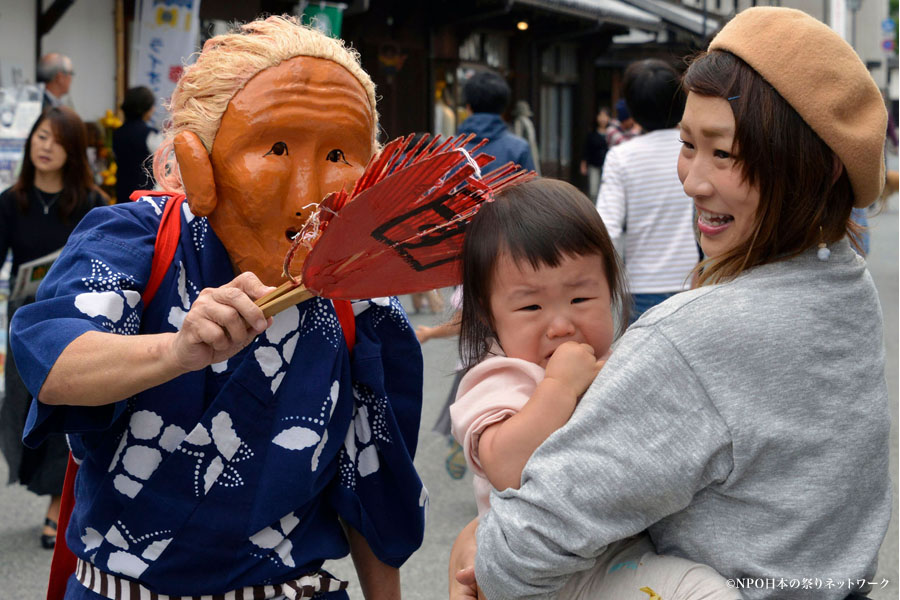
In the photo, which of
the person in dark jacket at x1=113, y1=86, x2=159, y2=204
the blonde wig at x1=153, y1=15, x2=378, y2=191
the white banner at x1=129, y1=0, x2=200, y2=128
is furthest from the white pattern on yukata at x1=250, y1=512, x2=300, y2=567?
the white banner at x1=129, y1=0, x2=200, y2=128

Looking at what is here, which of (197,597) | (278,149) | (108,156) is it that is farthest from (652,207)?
(108,156)

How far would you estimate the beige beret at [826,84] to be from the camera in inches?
52.7

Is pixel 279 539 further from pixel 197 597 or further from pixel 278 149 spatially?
pixel 278 149

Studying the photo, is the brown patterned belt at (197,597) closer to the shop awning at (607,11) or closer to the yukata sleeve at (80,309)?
the yukata sleeve at (80,309)

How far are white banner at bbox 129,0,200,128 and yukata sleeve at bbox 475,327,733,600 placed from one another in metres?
7.51

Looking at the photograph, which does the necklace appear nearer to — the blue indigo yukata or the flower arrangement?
the blue indigo yukata

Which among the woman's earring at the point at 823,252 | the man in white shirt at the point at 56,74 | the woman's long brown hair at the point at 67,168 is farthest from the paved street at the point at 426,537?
the man in white shirt at the point at 56,74

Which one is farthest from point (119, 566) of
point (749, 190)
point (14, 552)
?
point (14, 552)

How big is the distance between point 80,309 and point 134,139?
625 centimetres

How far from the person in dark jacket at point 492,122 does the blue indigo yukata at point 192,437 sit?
363cm

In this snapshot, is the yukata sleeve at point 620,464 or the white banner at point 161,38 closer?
the yukata sleeve at point 620,464

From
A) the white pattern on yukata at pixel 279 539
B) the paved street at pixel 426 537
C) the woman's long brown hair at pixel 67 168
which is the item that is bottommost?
the paved street at pixel 426 537

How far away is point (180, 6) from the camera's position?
27.3 feet

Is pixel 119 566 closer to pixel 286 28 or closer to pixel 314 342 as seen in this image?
pixel 314 342
